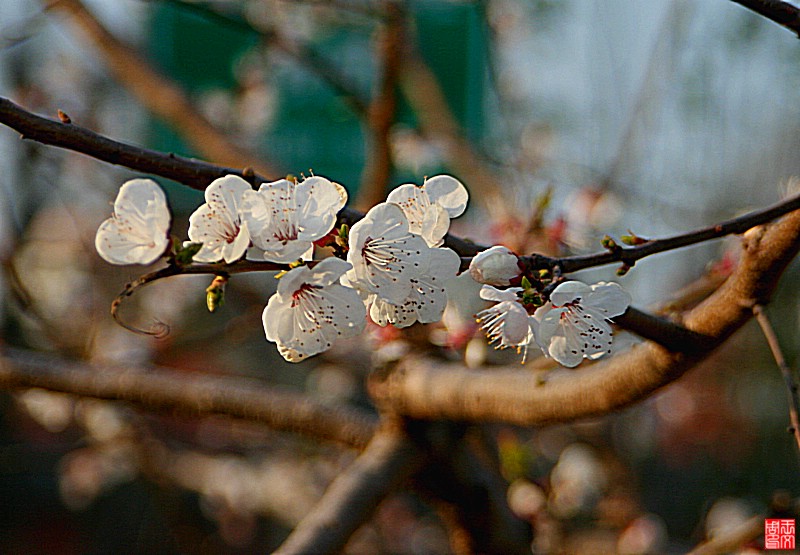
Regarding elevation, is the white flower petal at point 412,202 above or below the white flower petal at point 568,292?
above

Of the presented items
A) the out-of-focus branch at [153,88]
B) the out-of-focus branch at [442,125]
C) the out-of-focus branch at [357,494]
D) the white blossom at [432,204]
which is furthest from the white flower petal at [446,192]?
the out-of-focus branch at [442,125]

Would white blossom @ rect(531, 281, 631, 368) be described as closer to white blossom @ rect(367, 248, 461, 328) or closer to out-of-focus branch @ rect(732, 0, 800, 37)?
→ white blossom @ rect(367, 248, 461, 328)

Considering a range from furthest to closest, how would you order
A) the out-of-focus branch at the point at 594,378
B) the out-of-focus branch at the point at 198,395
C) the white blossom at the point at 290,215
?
1. the out-of-focus branch at the point at 198,395
2. the out-of-focus branch at the point at 594,378
3. the white blossom at the point at 290,215

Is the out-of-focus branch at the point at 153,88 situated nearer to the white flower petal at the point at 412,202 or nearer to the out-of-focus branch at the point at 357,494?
the out-of-focus branch at the point at 357,494

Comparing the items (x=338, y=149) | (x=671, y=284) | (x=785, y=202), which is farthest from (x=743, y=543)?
(x=338, y=149)

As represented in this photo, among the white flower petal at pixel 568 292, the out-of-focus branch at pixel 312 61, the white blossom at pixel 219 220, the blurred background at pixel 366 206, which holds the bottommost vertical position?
the blurred background at pixel 366 206
